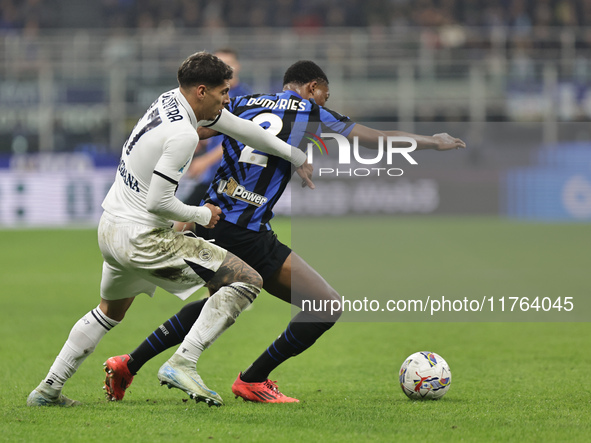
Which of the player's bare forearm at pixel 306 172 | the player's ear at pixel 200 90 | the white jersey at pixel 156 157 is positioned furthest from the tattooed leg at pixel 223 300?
the player's ear at pixel 200 90

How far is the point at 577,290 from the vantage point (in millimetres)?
10180

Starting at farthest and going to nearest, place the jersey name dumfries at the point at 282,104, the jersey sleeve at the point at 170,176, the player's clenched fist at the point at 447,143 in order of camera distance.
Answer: the jersey name dumfries at the point at 282,104 < the player's clenched fist at the point at 447,143 < the jersey sleeve at the point at 170,176

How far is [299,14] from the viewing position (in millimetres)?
27156

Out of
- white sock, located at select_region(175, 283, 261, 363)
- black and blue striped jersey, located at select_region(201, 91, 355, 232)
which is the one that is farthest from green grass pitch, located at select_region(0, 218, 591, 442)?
black and blue striped jersey, located at select_region(201, 91, 355, 232)

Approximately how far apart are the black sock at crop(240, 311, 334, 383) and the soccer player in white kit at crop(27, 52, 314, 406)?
53 cm

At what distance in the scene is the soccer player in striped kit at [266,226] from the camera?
5387mm

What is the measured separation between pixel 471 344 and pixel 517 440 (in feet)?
12.4

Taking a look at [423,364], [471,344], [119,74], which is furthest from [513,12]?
[423,364]

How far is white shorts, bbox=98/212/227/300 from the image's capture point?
4.79 m

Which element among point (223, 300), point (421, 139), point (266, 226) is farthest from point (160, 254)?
point (421, 139)

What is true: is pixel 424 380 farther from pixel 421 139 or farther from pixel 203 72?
pixel 203 72

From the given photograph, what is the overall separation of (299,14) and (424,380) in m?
22.9

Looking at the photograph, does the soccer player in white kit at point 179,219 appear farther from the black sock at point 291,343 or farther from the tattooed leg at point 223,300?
the black sock at point 291,343

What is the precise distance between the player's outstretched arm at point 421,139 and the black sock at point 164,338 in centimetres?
147
